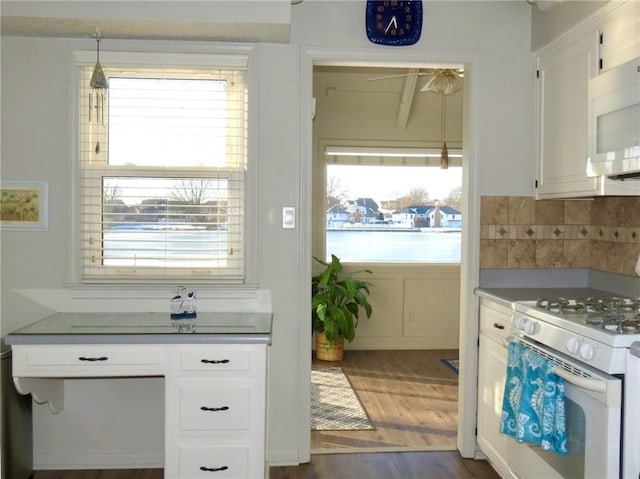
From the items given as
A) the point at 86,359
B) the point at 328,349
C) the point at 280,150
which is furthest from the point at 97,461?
the point at 328,349

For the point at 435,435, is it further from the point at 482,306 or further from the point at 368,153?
the point at 368,153

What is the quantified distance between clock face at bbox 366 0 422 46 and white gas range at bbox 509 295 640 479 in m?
1.59

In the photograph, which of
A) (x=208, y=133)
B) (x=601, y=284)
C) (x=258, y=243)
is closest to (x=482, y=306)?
(x=601, y=284)

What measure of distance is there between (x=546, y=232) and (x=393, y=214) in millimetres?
2599

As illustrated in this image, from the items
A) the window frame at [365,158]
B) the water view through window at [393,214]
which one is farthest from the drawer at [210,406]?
the water view through window at [393,214]

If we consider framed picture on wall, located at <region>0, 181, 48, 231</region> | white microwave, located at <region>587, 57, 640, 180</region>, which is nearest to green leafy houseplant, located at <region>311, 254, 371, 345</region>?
framed picture on wall, located at <region>0, 181, 48, 231</region>

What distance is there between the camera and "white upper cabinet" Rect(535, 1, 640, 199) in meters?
2.49

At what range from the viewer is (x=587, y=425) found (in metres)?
2.04

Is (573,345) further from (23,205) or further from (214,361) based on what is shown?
(23,205)

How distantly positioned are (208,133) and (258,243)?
64 cm

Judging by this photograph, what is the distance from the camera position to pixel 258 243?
3.08m

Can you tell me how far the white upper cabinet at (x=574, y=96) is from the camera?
2.49m

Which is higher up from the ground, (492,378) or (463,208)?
(463,208)

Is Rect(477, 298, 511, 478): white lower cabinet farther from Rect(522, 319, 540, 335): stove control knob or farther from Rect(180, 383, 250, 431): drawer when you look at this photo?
Rect(180, 383, 250, 431): drawer
